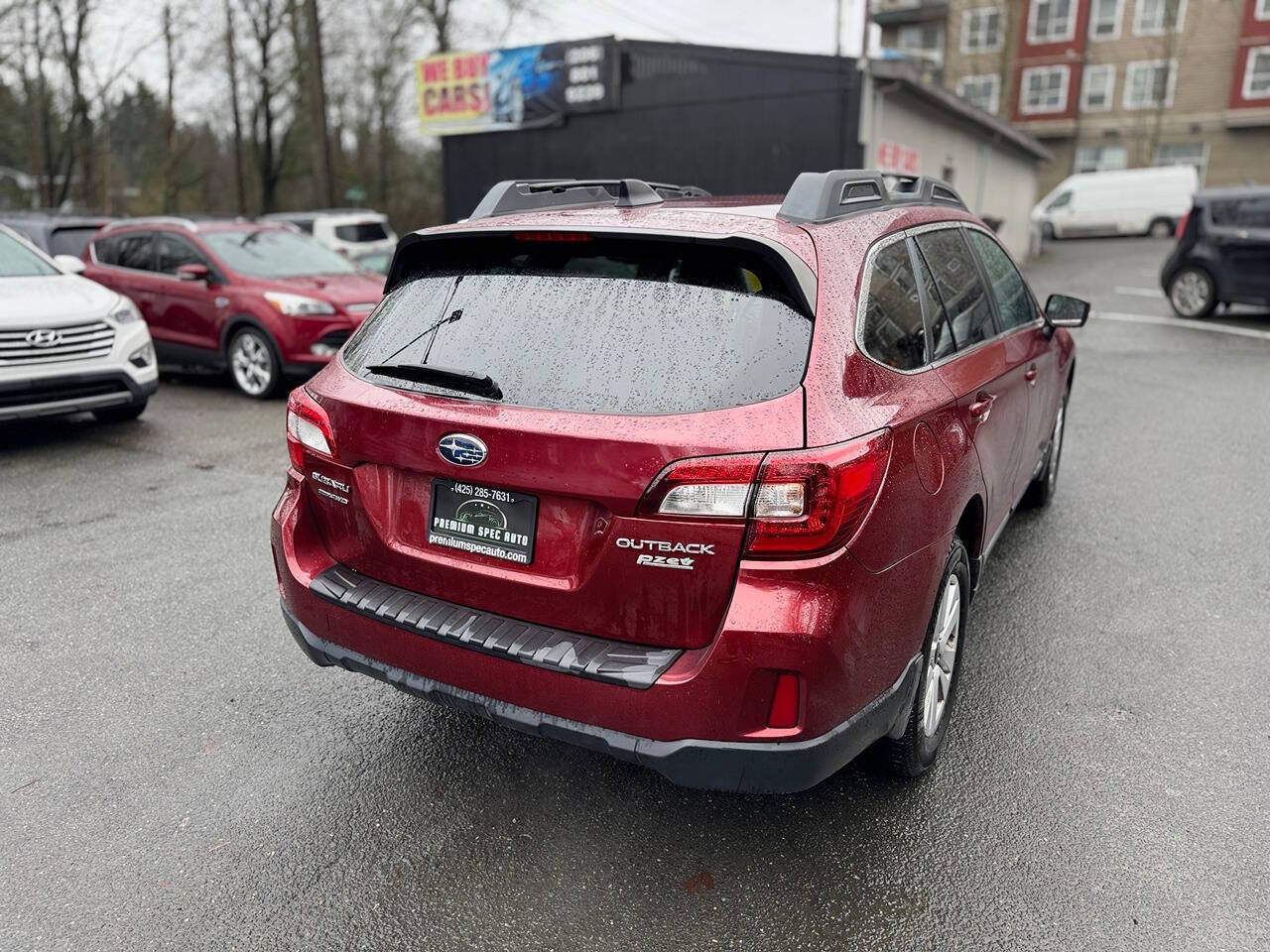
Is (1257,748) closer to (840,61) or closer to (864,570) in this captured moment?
(864,570)

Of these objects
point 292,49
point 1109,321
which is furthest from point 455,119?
point 292,49

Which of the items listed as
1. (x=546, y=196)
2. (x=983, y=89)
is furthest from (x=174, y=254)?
(x=983, y=89)

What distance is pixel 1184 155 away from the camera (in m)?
41.1

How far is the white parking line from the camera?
41.1 ft

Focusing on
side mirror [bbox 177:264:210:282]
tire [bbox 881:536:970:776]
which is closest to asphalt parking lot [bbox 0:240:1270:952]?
tire [bbox 881:536:970:776]

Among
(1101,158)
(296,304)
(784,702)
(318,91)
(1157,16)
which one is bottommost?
(784,702)

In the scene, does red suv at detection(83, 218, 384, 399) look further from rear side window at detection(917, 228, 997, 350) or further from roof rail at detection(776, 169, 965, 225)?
roof rail at detection(776, 169, 965, 225)

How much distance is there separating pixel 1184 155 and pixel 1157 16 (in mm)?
5986

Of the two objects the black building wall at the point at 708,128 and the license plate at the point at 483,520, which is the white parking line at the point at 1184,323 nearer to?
the black building wall at the point at 708,128

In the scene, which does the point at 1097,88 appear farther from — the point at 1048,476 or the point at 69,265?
the point at 69,265

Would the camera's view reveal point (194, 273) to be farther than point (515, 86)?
No

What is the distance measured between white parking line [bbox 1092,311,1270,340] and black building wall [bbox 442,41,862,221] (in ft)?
15.1

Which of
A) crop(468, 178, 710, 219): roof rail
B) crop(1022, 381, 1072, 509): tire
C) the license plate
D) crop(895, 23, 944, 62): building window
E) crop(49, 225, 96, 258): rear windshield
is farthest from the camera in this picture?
crop(895, 23, 944, 62): building window

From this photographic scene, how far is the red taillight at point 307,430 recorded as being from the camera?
2.73 meters
